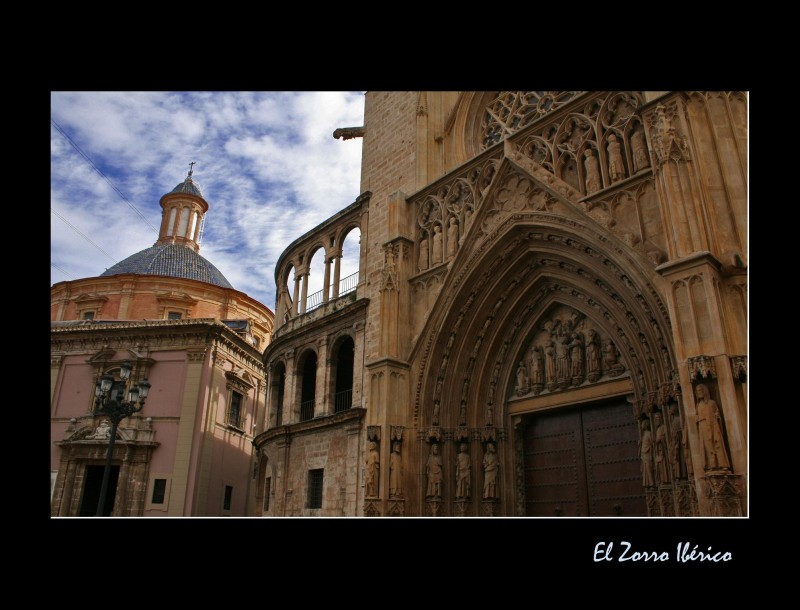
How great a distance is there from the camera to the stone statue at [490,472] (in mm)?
12562

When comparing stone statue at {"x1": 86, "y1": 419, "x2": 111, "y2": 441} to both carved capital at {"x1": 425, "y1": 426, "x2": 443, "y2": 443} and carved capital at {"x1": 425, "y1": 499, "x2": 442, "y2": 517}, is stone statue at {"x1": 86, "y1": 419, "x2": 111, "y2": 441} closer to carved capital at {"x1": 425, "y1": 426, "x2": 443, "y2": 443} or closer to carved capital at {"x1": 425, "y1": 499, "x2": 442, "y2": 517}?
carved capital at {"x1": 425, "y1": 426, "x2": 443, "y2": 443}

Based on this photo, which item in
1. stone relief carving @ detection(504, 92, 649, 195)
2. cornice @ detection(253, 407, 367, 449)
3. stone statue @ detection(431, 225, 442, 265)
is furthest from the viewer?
cornice @ detection(253, 407, 367, 449)

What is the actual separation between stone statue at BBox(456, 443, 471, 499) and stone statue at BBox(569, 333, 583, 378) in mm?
2936

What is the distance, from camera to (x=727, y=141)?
9.62 metres

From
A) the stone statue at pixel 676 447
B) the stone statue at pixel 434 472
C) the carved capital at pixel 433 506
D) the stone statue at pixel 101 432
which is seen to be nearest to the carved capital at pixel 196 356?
→ the stone statue at pixel 101 432

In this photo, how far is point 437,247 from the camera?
14805 mm

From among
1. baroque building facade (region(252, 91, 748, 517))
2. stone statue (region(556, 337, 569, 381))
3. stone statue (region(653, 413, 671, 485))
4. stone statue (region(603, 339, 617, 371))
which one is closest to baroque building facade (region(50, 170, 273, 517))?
baroque building facade (region(252, 91, 748, 517))

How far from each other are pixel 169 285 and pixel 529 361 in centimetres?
2435

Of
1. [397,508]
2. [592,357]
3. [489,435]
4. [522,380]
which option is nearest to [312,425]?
[397,508]

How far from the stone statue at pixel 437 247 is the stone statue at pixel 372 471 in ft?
15.2

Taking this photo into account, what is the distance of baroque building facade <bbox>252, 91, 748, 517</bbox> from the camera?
29.1 feet

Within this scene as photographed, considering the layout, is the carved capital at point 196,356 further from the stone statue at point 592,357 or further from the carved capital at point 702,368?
the carved capital at point 702,368
